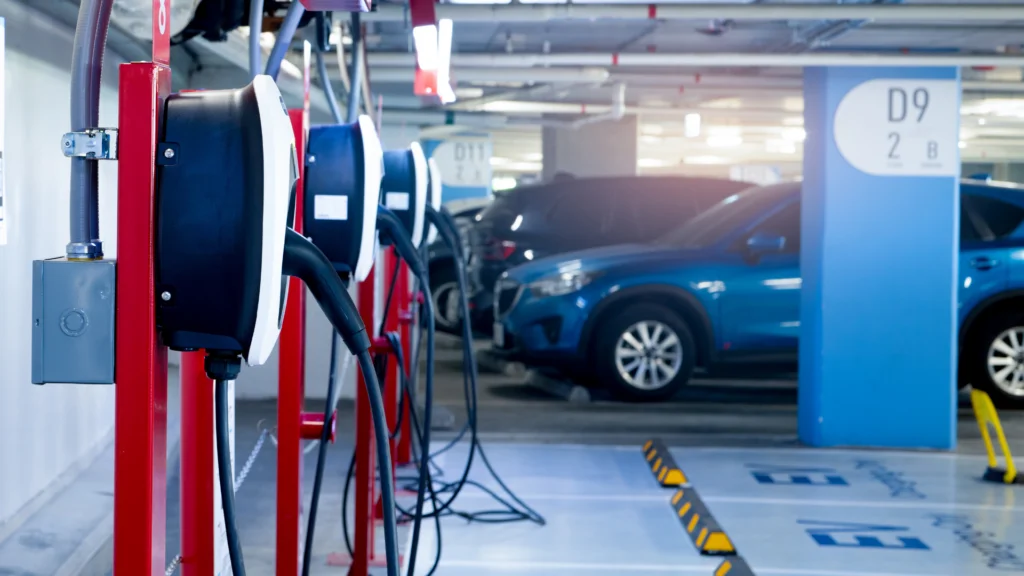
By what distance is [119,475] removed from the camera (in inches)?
62.8

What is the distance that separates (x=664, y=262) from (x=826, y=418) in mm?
2176

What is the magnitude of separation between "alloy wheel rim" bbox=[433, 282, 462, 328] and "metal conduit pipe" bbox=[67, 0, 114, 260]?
35.6 ft

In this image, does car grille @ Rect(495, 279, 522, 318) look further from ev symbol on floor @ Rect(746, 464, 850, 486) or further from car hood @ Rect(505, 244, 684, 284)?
ev symbol on floor @ Rect(746, 464, 850, 486)

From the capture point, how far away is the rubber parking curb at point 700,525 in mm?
4824

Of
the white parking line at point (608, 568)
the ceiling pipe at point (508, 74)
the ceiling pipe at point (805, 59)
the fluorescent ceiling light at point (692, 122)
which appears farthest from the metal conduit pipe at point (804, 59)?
the fluorescent ceiling light at point (692, 122)

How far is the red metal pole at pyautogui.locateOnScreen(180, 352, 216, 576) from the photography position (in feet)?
8.89

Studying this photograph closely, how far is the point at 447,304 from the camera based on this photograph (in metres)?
12.6

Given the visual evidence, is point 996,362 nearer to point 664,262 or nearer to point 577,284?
point 664,262

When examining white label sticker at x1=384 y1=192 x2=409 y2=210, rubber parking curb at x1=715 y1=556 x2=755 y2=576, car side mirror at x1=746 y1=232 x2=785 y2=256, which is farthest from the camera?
car side mirror at x1=746 y1=232 x2=785 y2=256

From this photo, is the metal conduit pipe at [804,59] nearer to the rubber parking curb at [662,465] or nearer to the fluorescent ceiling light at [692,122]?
the rubber parking curb at [662,465]

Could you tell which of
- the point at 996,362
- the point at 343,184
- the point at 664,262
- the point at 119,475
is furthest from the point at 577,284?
the point at 119,475

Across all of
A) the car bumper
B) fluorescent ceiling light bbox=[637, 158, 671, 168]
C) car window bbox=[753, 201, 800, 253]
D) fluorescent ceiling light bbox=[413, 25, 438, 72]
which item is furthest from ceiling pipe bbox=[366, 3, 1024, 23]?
fluorescent ceiling light bbox=[637, 158, 671, 168]

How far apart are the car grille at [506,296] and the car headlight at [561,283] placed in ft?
0.58

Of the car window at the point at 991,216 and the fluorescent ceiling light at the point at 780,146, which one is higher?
the fluorescent ceiling light at the point at 780,146
